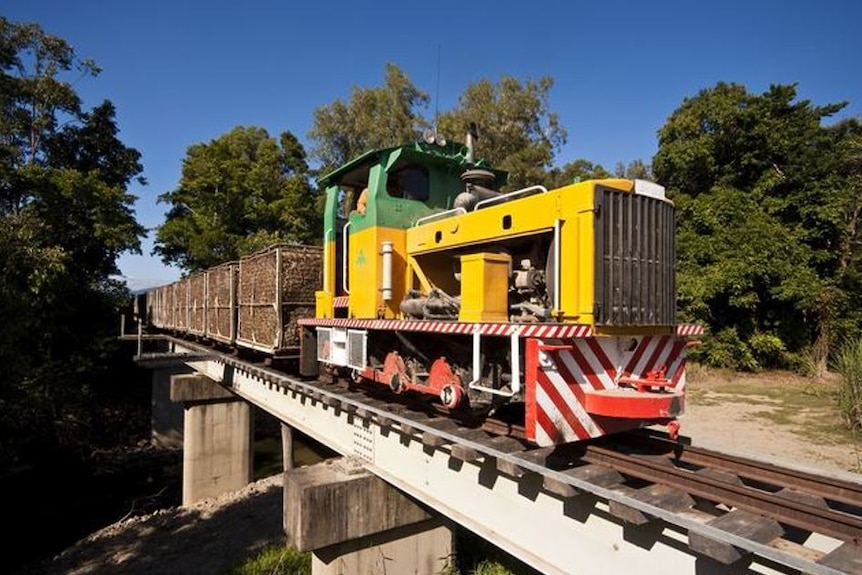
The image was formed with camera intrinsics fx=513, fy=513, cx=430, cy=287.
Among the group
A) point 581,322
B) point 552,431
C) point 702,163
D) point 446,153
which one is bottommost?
point 552,431

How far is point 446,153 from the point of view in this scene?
689cm

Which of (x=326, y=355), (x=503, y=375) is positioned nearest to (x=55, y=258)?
(x=326, y=355)

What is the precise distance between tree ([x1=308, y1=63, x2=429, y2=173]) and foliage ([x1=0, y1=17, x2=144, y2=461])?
1016 cm

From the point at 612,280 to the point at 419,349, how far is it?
2.34 meters

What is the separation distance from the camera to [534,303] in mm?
4945

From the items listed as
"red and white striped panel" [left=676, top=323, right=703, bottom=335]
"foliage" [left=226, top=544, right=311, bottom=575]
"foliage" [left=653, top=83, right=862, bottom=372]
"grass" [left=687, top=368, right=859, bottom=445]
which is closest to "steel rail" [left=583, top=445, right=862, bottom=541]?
"red and white striped panel" [left=676, top=323, right=703, bottom=335]

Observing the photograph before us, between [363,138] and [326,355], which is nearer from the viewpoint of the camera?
[326,355]

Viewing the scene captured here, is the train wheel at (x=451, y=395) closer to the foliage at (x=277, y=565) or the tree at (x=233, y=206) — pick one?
the foliage at (x=277, y=565)

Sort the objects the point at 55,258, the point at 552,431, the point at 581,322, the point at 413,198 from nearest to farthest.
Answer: the point at 552,431
the point at 581,322
the point at 413,198
the point at 55,258

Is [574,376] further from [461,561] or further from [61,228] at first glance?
[61,228]

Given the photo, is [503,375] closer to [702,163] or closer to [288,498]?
[288,498]

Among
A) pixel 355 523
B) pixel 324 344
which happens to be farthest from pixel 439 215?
pixel 355 523

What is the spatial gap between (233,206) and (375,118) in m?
8.81

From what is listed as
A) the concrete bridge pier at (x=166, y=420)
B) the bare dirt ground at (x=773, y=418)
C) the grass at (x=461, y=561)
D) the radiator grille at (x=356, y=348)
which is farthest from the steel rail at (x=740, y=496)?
the concrete bridge pier at (x=166, y=420)
